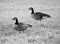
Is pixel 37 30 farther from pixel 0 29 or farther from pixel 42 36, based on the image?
pixel 0 29

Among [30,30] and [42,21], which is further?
[42,21]

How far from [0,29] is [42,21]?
111 inches

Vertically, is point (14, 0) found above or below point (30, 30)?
above

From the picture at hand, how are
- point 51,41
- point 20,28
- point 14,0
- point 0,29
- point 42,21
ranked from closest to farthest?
point 51,41
point 20,28
point 0,29
point 42,21
point 14,0

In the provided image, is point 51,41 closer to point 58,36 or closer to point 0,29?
point 58,36

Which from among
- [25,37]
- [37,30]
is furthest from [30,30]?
[25,37]

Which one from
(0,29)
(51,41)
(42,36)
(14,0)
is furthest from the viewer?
(14,0)

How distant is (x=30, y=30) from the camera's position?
23.4 feet

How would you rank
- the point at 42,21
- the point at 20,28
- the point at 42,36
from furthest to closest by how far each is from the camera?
1. the point at 42,21
2. the point at 20,28
3. the point at 42,36

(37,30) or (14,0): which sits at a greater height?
(14,0)

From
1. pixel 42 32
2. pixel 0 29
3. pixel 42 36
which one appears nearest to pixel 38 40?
pixel 42 36

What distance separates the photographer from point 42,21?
869 cm

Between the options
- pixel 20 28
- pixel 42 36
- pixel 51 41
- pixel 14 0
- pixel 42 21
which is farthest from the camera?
pixel 14 0

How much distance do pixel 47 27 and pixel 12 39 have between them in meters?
2.33
